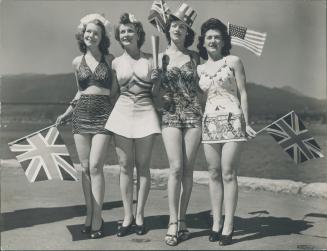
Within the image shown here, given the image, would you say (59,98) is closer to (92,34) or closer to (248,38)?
(92,34)

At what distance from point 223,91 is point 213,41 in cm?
43

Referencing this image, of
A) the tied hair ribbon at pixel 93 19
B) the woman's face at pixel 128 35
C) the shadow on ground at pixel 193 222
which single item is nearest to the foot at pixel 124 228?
the shadow on ground at pixel 193 222

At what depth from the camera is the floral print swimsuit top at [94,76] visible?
13.0 feet

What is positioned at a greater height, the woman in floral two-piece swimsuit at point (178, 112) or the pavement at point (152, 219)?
the woman in floral two-piece swimsuit at point (178, 112)

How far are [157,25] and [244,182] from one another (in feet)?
9.60

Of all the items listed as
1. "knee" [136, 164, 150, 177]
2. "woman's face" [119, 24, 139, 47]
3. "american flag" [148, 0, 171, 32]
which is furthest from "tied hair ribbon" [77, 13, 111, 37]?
"knee" [136, 164, 150, 177]

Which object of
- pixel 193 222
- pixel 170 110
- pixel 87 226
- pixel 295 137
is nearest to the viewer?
pixel 170 110

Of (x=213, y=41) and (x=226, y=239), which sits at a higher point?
(x=213, y=41)

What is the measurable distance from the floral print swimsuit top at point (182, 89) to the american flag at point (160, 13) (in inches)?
18.9

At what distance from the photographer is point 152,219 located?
468cm

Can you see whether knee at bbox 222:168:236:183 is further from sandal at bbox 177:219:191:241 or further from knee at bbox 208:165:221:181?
sandal at bbox 177:219:191:241

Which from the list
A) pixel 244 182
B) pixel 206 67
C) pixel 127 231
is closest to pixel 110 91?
pixel 206 67

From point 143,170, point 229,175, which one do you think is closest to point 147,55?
point 143,170

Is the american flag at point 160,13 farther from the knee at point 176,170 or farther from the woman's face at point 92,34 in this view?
the knee at point 176,170
